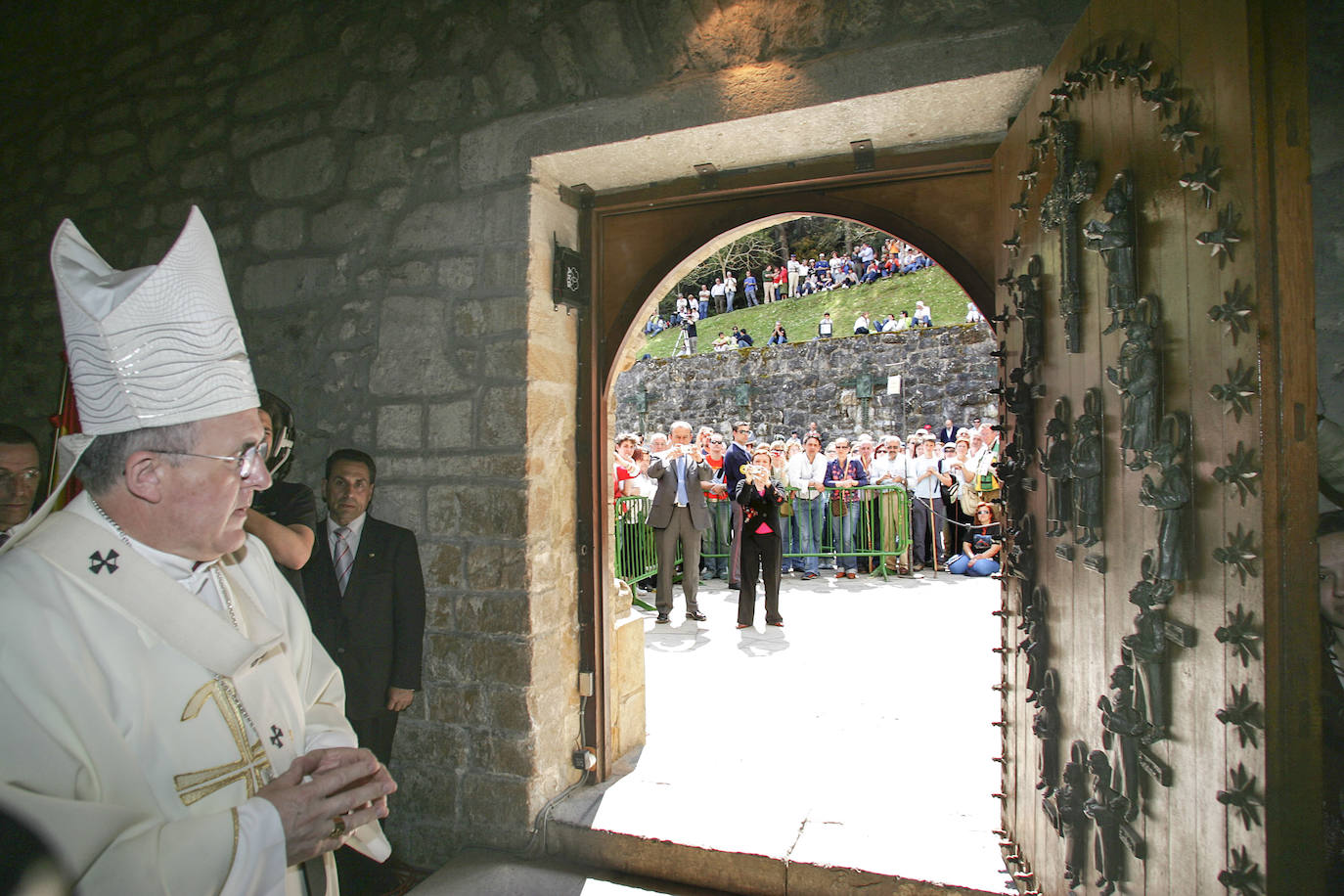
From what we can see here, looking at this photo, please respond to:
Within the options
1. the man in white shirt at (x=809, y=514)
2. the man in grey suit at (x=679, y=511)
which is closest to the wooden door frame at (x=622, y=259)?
the man in grey suit at (x=679, y=511)

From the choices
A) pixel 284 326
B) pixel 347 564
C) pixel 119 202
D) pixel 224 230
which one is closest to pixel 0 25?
pixel 119 202

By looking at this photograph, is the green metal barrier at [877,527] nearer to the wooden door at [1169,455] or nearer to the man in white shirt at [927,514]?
the man in white shirt at [927,514]

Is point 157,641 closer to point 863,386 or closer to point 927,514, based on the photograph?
point 927,514

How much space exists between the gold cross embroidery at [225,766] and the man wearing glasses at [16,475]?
1710 mm

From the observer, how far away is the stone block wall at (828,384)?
14.6 m

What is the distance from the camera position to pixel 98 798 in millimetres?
1107

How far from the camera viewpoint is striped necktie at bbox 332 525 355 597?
2.86 m

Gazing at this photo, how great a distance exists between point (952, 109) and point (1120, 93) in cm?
96

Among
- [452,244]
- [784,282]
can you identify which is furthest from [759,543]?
[784,282]

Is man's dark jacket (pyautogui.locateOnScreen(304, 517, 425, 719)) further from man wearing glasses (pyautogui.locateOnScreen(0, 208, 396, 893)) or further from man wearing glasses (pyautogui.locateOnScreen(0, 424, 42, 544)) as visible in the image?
man wearing glasses (pyautogui.locateOnScreen(0, 208, 396, 893))

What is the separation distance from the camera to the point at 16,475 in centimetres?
249

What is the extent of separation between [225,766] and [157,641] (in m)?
Result: 0.23

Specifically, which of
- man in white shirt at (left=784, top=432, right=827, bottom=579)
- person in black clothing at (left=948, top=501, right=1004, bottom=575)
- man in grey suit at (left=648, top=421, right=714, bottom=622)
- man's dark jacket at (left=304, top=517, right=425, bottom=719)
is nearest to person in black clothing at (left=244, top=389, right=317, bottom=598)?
man's dark jacket at (left=304, top=517, right=425, bottom=719)

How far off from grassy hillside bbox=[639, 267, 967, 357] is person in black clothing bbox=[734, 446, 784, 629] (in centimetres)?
1391
